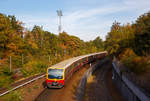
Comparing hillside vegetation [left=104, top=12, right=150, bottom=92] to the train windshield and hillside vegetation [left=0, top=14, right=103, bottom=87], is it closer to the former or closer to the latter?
the train windshield

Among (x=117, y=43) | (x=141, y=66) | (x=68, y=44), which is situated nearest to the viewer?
(x=141, y=66)

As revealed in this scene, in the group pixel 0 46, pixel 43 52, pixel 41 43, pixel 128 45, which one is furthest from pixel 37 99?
pixel 41 43

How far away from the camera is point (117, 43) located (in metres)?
31.5

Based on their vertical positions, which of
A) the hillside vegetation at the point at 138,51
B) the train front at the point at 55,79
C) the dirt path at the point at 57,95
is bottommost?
the dirt path at the point at 57,95

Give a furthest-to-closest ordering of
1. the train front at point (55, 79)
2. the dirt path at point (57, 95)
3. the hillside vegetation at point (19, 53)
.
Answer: the hillside vegetation at point (19, 53), the train front at point (55, 79), the dirt path at point (57, 95)

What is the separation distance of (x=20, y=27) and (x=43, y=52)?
34.9 feet

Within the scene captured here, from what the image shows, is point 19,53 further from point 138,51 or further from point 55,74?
point 138,51

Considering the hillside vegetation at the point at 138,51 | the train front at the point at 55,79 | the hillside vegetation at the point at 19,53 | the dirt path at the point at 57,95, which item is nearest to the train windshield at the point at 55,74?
the train front at the point at 55,79

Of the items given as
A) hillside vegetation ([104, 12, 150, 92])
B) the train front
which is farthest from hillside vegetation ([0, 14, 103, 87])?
hillside vegetation ([104, 12, 150, 92])

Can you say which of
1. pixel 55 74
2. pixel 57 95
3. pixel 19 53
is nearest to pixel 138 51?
pixel 55 74

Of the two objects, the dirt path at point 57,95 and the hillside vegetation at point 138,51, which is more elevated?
the hillside vegetation at point 138,51

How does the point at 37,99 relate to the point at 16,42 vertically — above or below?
below

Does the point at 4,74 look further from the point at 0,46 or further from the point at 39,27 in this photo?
the point at 39,27

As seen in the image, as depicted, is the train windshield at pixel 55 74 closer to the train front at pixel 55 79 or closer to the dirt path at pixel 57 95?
the train front at pixel 55 79
